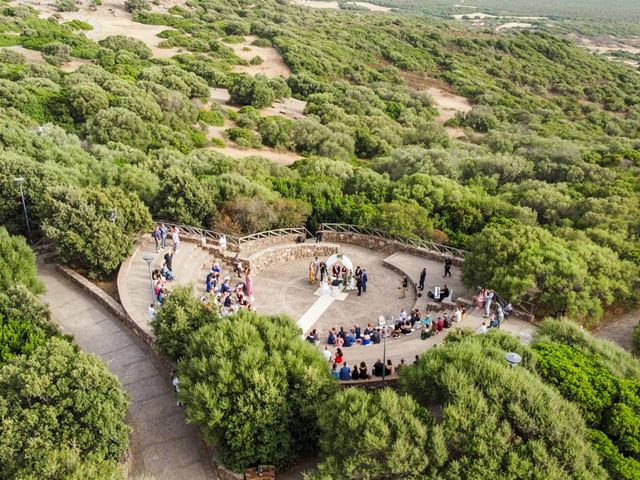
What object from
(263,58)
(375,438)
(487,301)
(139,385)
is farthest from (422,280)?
(263,58)

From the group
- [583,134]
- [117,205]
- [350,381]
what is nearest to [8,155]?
[117,205]

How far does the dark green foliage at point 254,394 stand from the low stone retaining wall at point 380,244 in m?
12.9

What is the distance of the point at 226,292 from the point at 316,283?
15.6 feet

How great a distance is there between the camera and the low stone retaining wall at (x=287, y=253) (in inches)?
998

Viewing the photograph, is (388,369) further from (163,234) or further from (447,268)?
(163,234)

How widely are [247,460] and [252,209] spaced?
1561 cm

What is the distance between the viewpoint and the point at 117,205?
22609 millimetres

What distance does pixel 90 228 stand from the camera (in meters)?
21.5

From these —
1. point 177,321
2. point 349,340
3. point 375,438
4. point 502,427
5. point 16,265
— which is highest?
point 502,427

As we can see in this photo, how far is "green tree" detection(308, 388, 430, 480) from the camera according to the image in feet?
35.5

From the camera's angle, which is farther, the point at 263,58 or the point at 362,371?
the point at 263,58

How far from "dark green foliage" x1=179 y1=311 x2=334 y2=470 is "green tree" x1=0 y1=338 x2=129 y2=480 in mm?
1835

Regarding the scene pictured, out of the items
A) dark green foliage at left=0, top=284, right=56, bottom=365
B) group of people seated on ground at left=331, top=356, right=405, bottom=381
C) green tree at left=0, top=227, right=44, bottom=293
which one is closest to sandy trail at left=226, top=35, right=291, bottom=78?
green tree at left=0, top=227, right=44, bottom=293

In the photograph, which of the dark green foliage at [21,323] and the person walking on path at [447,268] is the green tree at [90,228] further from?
the person walking on path at [447,268]
